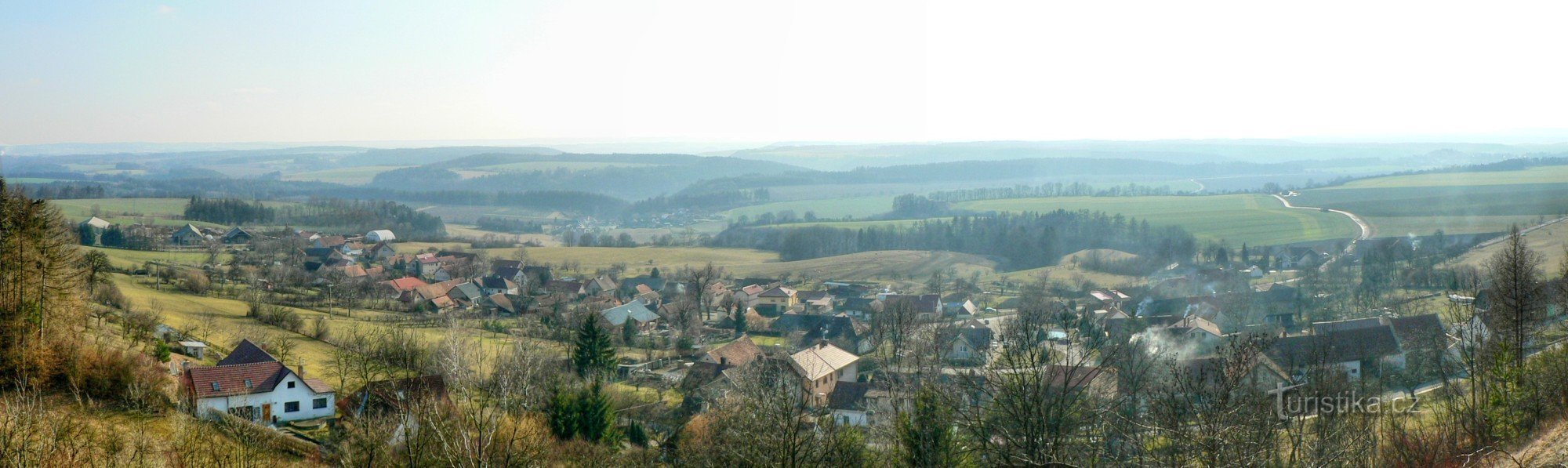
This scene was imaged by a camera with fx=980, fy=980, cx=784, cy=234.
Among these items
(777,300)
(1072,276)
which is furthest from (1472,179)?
(777,300)

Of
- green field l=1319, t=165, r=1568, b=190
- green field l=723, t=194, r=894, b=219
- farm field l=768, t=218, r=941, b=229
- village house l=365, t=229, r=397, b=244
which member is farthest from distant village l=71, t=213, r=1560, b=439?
green field l=723, t=194, r=894, b=219

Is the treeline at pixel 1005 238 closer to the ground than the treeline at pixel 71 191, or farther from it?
closer to the ground

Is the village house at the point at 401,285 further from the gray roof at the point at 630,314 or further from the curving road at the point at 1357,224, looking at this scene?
the curving road at the point at 1357,224

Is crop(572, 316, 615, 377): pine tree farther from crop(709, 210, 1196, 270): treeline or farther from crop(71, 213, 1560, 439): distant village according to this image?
crop(709, 210, 1196, 270): treeline

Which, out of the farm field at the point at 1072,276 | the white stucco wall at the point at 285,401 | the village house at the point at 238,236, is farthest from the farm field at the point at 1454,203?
the village house at the point at 238,236

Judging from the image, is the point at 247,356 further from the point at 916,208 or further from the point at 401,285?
the point at 916,208
